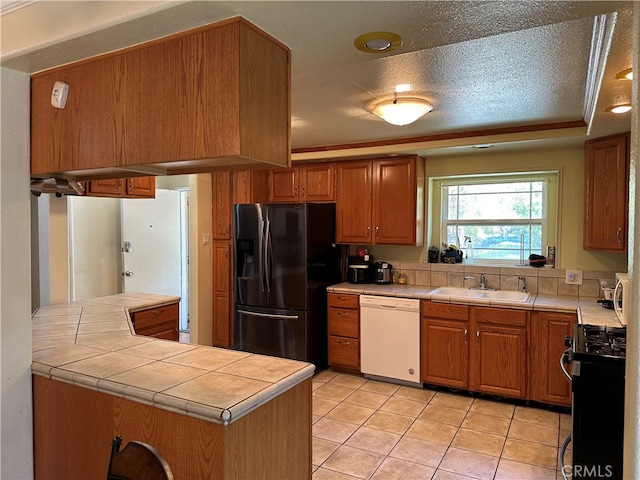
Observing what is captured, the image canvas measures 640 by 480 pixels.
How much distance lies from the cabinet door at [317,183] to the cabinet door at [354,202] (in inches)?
3.2

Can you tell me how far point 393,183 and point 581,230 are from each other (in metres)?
1.72

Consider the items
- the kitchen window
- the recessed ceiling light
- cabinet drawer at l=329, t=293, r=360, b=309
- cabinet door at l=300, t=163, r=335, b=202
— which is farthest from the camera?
cabinet door at l=300, t=163, r=335, b=202

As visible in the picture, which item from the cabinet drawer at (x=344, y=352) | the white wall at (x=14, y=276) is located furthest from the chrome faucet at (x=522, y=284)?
the white wall at (x=14, y=276)

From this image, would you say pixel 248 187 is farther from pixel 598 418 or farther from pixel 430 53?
pixel 598 418

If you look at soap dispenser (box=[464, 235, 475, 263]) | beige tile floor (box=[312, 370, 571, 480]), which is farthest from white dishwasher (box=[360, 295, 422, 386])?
soap dispenser (box=[464, 235, 475, 263])

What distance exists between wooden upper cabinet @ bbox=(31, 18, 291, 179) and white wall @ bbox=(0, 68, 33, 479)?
0.14 meters

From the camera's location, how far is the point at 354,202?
177 inches

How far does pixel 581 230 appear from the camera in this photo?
3.75 meters

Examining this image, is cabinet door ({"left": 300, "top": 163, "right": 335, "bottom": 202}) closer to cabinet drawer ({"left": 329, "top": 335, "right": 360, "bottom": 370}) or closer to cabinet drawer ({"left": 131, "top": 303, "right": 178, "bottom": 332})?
cabinet drawer ({"left": 329, "top": 335, "right": 360, "bottom": 370})

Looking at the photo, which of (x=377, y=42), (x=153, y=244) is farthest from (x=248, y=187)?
(x=377, y=42)

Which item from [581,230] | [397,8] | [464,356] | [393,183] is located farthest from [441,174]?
[397,8]

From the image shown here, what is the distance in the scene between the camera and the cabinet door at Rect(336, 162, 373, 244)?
4414 mm

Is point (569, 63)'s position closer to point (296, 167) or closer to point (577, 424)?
point (577, 424)

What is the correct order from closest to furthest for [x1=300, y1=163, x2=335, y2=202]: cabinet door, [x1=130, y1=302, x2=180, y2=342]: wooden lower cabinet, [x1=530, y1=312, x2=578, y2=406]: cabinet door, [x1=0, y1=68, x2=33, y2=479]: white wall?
[x1=0, y1=68, x2=33, y2=479]: white wall → [x1=130, y1=302, x2=180, y2=342]: wooden lower cabinet → [x1=530, y1=312, x2=578, y2=406]: cabinet door → [x1=300, y1=163, x2=335, y2=202]: cabinet door
